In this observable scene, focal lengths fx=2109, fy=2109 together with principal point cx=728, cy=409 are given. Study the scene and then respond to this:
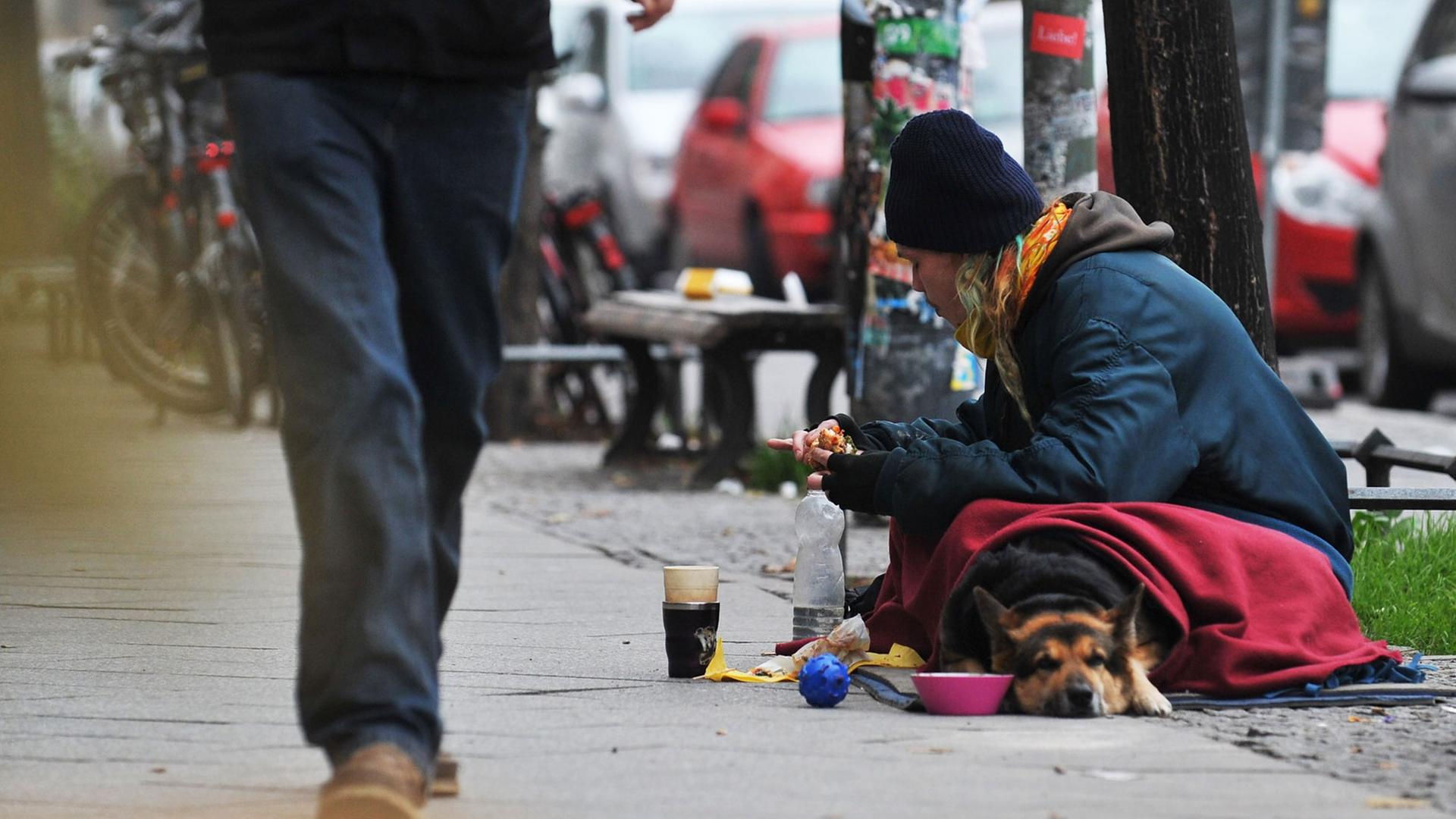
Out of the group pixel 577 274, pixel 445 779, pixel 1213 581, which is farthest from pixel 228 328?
pixel 445 779

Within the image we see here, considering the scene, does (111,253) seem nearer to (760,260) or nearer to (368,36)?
(760,260)

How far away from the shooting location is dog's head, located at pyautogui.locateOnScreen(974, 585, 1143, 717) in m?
3.44

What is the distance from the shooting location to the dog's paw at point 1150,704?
11.5 feet

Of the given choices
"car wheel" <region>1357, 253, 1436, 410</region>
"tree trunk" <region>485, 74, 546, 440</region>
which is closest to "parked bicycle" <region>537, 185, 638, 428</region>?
"tree trunk" <region>485, 74, 546, 440</region>

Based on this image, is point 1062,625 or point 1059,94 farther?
point 1059,94

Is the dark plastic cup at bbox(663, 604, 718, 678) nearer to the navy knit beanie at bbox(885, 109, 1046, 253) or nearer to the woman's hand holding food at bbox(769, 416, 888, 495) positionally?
the woman's hand holding food at bbox(769, 416, 888, 495)

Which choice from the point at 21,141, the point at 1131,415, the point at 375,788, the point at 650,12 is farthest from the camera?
the point at 1131,415

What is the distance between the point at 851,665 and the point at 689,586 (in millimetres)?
341

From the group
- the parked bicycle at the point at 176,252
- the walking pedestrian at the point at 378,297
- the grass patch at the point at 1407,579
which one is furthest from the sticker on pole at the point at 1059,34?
the parked bicycle at the point at 176,252

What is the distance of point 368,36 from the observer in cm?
276

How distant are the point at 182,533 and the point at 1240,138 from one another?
3.05m

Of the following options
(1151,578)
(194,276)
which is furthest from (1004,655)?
(194,276)

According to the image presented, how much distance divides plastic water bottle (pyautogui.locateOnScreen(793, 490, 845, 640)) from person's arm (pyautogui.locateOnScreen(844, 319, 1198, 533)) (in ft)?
1.70

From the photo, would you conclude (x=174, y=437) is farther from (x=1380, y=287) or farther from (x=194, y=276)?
(x=1380, y=287)
